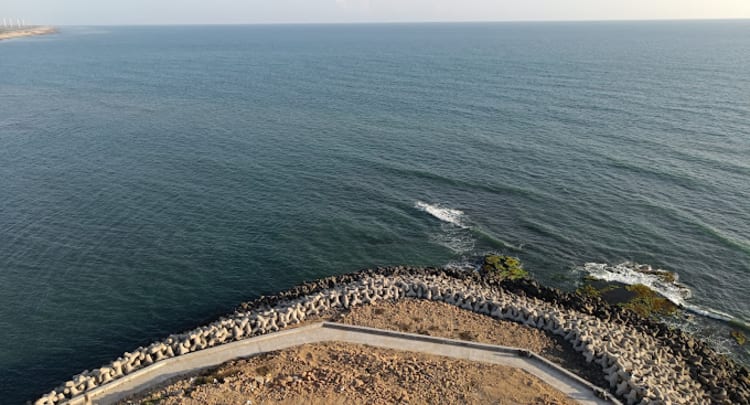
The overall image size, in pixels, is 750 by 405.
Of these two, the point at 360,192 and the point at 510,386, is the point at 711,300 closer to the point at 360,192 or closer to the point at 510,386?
the point at 510,386

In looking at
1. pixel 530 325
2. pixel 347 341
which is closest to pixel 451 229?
pixel 530 325

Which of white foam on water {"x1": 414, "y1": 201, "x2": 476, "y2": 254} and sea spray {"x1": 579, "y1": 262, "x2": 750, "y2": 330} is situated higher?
white foam on water {"x1": 414, "y1": 201, "x2": 476, "y2": 254}

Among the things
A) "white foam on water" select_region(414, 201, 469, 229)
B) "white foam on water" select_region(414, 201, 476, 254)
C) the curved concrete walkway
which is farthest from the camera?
"white foam on water" select_region(414, 201, 469, 229)

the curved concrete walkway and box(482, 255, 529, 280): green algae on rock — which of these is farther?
box(482, 255, 529, 280): green algae on rock

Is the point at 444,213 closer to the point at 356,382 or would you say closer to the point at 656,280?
the point at 656,280

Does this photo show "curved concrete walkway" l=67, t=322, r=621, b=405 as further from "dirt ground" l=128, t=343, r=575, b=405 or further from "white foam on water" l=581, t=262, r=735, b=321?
"white foam on water" l=581, t=262, r=735, b=321

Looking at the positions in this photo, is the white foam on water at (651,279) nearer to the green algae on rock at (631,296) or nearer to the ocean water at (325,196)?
the ocean water at (325,196)

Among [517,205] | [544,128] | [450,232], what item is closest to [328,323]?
[450,232]

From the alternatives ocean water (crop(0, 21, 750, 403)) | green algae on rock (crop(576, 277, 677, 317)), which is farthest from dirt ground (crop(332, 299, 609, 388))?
green algae on rock (crop(576, 277, 677, 317))
